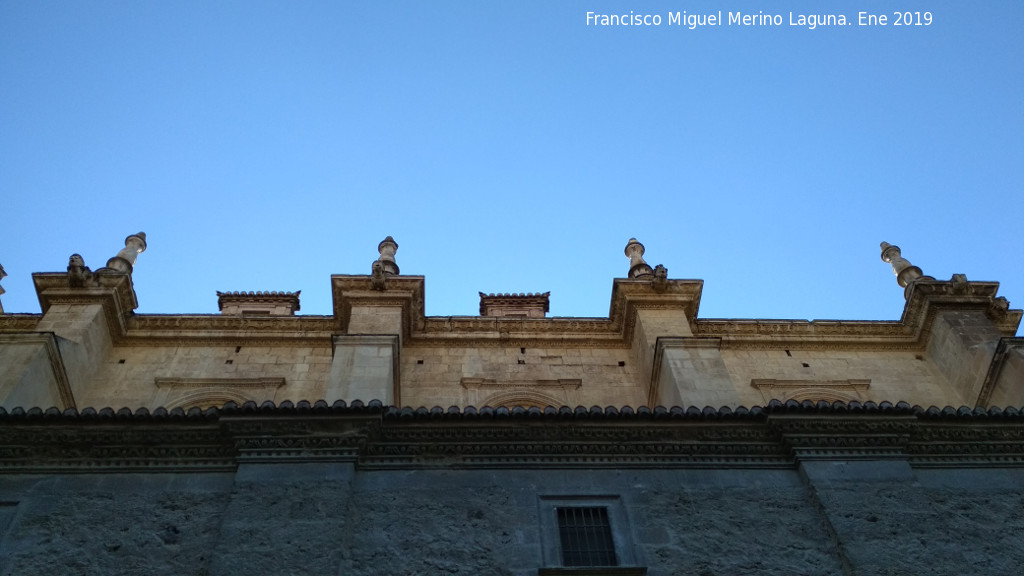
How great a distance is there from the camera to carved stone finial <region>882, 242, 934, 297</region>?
18445 mm

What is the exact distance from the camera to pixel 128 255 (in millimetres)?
18250

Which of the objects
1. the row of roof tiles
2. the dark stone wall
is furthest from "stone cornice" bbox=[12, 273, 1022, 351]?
the dark stone wall

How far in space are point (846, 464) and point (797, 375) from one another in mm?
6568

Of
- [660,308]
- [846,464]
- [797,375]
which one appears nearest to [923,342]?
[797,375]

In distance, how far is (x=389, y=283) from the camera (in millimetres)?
16875

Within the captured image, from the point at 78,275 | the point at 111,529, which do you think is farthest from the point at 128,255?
the point at 111,529

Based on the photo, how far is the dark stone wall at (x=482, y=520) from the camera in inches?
348

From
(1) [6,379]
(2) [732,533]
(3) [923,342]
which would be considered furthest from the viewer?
(3) [923,342]

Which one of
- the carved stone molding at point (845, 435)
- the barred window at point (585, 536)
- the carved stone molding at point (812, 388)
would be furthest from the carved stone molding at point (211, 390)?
the carved stone molding at point (845, 435)

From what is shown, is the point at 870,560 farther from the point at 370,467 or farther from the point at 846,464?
the point at 370,467

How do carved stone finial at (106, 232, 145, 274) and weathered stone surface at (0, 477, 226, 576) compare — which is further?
carved stone finial at (106, 232, 145, 274)

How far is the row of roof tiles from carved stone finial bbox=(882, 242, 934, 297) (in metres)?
8.14

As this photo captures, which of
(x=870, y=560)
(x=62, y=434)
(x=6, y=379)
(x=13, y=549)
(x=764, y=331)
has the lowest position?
(x=870, y=560)

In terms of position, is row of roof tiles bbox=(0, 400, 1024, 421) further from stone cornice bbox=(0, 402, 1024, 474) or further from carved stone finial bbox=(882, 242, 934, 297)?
carved stone finial bbox=(882, 242, 934, 297)
